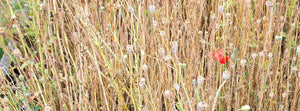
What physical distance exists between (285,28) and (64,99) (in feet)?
3.96

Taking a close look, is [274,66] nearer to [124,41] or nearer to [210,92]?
[210,92]

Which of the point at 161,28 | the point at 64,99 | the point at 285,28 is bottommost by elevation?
the point at 64,99

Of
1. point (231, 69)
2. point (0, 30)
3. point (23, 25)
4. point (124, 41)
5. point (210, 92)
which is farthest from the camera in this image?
point (23, 25)

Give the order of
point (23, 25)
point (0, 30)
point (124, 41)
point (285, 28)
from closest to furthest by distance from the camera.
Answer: point (0, 30) < point (124, 41) < point (285, 28) < point (23, 25)

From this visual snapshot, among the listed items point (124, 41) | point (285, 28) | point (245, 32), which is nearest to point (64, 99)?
point (124, 41)

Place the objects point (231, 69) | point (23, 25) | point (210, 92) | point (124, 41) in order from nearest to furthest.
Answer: point (210, 92) < point (231, 69) < point (124, 41) < point (23, 25)

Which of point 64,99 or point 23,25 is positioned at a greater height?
point 23,25

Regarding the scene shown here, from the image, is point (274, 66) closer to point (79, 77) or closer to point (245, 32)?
point (245, 32)

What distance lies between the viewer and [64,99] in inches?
44.0

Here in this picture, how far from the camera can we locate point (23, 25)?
1.79 m

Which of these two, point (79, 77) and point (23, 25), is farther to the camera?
point (23, 25)

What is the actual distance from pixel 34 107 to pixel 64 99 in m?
0.12

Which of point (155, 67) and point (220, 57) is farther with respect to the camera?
point (155, 67)

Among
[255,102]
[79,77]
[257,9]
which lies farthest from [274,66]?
[79,77]
